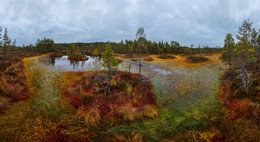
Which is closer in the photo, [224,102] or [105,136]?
[105,136]

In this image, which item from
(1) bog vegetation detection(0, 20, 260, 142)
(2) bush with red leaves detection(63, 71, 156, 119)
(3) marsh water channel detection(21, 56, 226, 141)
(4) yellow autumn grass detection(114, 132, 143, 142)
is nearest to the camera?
(4) yellow autumn grass detection(114, 132, 143, 142)

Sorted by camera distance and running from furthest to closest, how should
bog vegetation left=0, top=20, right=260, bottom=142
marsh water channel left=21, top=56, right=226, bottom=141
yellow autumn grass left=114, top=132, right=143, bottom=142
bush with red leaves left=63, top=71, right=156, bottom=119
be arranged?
bush with red leaves left=63, top=71, right=156, bottom=119
marsh water channel left=21, top=56, right=226, bottom=141
bog vegetation left=0, top=20, right=260, bottom=142
yellow autumn grass left=114, top=132, right=143, bottom=142

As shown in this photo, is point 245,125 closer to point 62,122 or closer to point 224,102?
point 224,102

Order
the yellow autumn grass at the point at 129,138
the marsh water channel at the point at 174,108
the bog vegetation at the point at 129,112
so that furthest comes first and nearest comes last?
the marsh water channel at the point at 174,108, the bog vegetation at the point at 129,112, the yellow autumn grass at the point at 129,138

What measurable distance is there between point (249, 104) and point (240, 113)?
1.63 metres

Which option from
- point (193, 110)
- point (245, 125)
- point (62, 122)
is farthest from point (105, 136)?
point (245, 125)

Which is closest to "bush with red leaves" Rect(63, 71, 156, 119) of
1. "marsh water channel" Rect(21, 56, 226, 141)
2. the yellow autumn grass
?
"marsh water channel" Rect(21, 56, 226, 141)

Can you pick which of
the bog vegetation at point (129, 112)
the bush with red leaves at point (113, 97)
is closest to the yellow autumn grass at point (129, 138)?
the bog vegetation at point (129, 112)

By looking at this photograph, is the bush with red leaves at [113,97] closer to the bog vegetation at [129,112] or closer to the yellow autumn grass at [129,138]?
the bog vegetation at [129,112]

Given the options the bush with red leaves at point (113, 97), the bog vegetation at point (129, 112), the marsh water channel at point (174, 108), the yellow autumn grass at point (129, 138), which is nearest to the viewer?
the yellow autumn grass at point (129, 138)

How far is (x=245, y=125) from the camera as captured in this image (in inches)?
414

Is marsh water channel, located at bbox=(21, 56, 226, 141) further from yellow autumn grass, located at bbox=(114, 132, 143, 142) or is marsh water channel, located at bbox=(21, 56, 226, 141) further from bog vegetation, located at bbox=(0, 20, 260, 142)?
yellow autumn grass, located at bbox=(114, 132, 143, 142)

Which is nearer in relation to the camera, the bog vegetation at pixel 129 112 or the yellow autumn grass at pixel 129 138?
the yellow autumn grass at pixel 129 138

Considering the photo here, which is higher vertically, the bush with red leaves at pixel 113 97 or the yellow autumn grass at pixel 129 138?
the bush with red leaves at pixel 113 97
